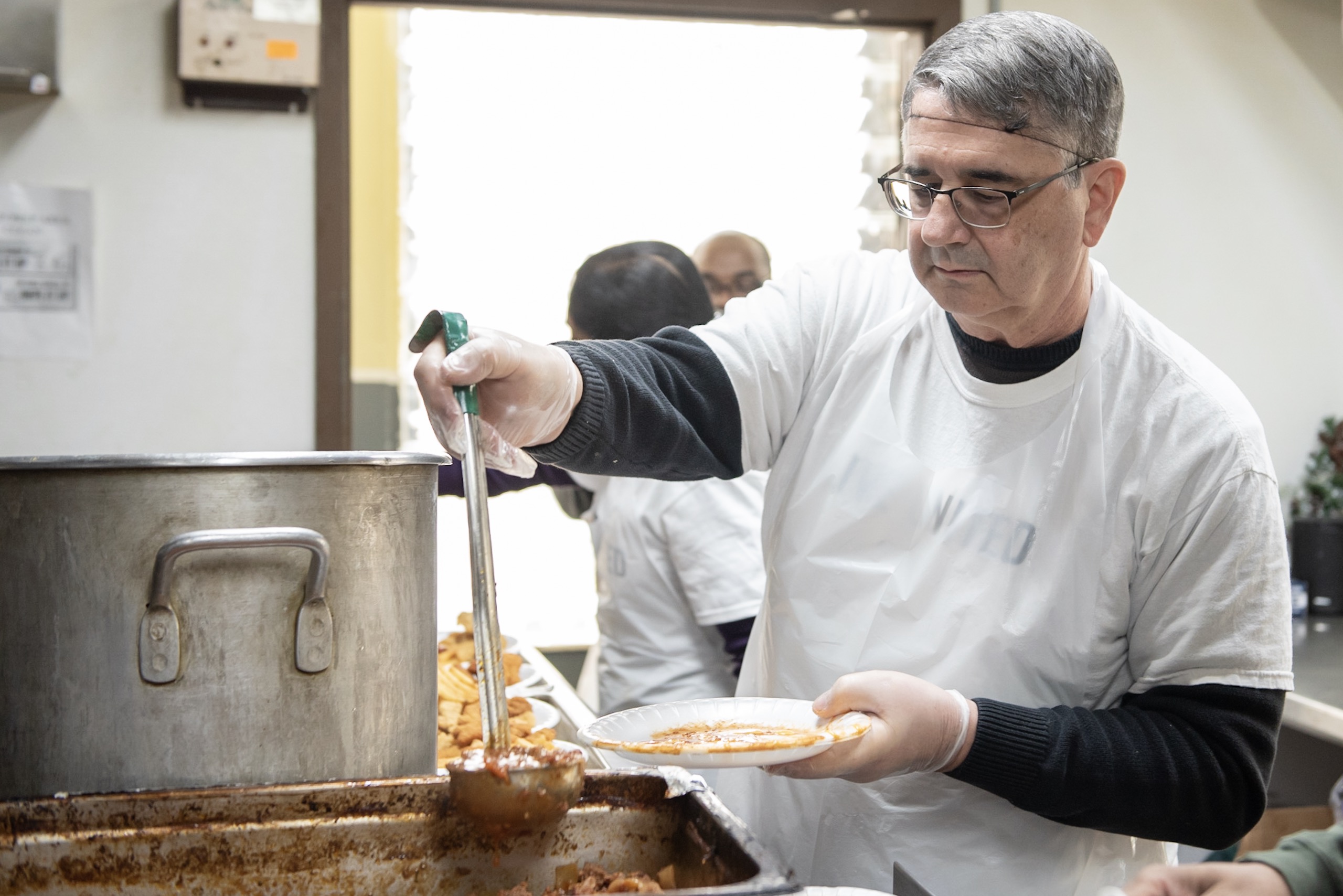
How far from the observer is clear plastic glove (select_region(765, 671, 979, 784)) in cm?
103

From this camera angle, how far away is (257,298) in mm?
2633

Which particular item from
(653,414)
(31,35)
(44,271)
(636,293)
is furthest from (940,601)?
(31,35)

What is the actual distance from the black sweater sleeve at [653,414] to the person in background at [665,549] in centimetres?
61

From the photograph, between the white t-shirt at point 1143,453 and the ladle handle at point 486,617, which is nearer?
the ladle handle at point 486,617

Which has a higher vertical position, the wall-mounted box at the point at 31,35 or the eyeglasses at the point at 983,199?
the wall-mounted box at the point at 31,35

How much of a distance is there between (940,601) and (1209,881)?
42cm

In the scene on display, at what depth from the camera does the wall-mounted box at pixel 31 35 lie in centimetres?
250

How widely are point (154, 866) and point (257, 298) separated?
1969 millimetres

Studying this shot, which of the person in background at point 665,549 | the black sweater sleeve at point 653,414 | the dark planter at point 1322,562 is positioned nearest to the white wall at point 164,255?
the person in background at point 665,549

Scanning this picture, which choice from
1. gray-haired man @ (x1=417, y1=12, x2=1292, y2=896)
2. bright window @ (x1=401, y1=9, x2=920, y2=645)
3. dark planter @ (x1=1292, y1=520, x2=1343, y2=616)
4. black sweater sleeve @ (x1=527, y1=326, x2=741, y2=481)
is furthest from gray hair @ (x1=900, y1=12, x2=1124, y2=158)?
bright window @ (x1=401, y1=9, x2=920, y2=645)

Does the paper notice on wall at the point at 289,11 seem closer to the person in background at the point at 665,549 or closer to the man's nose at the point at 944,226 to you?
the person in background at the point at 665,549

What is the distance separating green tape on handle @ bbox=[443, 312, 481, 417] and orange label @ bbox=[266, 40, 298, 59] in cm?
183

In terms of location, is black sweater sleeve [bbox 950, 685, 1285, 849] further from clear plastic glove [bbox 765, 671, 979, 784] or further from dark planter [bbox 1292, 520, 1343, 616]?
dark planter [bbox 1292, 520, 1343, 616]

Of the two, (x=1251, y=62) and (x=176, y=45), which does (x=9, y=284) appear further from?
(x=1251, y=62)
